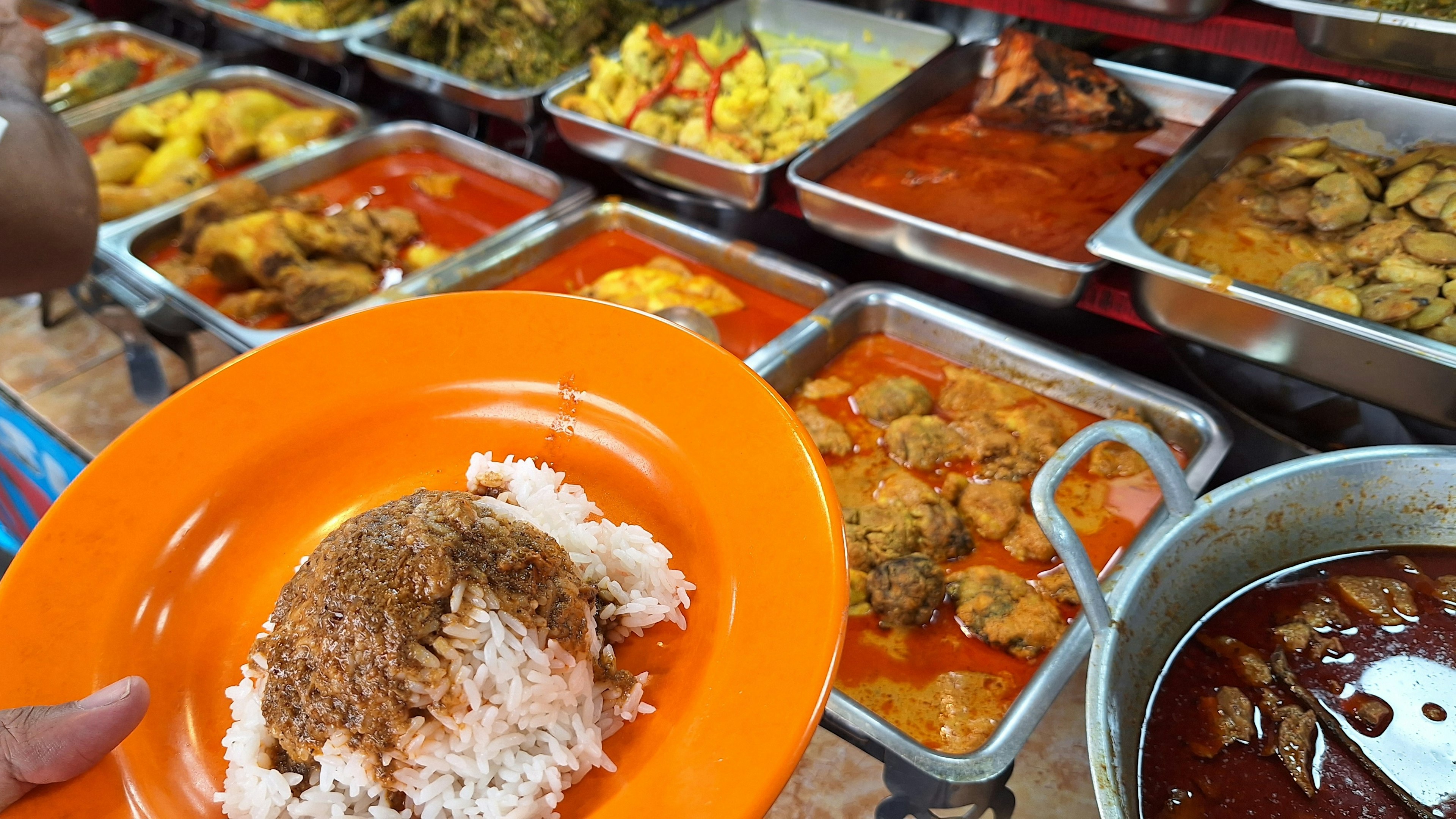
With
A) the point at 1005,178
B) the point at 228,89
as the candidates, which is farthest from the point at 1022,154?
the point at 228,89

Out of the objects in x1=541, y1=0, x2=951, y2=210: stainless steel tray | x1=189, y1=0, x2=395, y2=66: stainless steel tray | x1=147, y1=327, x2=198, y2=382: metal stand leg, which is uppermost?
x1=541, y1=0, x2=951, y2=210: stainless steel tray

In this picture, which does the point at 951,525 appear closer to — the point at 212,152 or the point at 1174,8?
the point at 1174,8

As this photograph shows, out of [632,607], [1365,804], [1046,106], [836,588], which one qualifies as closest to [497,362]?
[632,607]

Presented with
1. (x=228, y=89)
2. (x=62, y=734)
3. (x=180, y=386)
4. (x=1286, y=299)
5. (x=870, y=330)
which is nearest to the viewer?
(x=62, y=734)

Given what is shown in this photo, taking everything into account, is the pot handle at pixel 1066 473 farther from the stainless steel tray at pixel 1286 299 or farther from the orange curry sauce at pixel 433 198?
the orange curry sauce at pixel 433 198

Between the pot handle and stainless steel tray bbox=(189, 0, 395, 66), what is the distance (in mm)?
3331

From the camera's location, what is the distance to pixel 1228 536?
143 cm

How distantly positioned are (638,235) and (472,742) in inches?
81.8

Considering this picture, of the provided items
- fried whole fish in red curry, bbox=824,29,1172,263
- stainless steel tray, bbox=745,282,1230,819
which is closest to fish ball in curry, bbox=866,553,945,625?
stainless steel tray, bbox=745,282,1230,819

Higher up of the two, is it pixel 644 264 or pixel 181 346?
pixel 644 264

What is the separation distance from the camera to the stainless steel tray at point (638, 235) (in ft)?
8.52

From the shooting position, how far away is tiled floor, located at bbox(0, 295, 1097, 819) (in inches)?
62.6

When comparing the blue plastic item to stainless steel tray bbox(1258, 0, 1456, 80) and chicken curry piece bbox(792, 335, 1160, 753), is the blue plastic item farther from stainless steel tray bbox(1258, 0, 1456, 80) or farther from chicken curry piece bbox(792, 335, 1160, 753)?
stainless steel tray bbox(1258, 0, 1456, 80)

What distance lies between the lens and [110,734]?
3.30 feet
